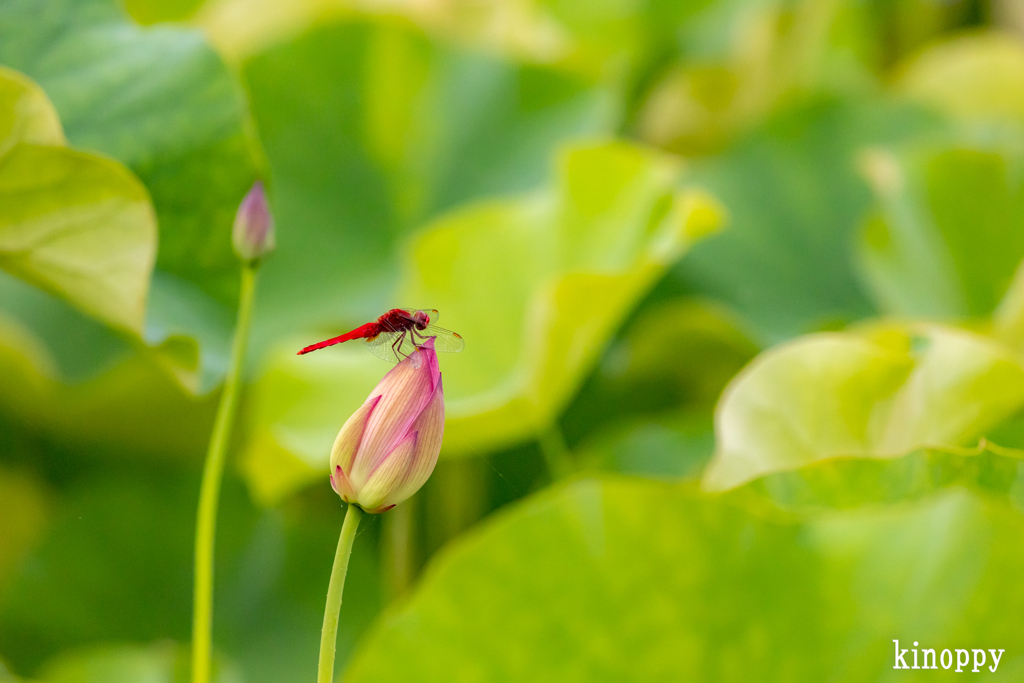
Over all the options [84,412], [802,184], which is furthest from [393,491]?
[802,184]

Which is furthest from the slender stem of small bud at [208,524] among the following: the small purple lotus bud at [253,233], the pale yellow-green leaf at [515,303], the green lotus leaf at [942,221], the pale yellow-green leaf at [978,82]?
the pale yellow-green leaf at [978,82]

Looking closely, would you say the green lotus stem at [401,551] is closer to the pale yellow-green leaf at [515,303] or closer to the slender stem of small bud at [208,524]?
the pale yellow-green leaf at [515,303]

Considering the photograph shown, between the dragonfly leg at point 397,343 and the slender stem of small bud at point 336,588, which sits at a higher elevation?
the dragonfly leg at point 397,343

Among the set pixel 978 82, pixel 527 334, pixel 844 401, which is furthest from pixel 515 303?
pixel 978 82

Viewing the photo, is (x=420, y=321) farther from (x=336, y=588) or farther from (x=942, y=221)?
(x=942, y=221)

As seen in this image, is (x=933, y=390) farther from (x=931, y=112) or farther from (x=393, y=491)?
(x=931, y=112)
